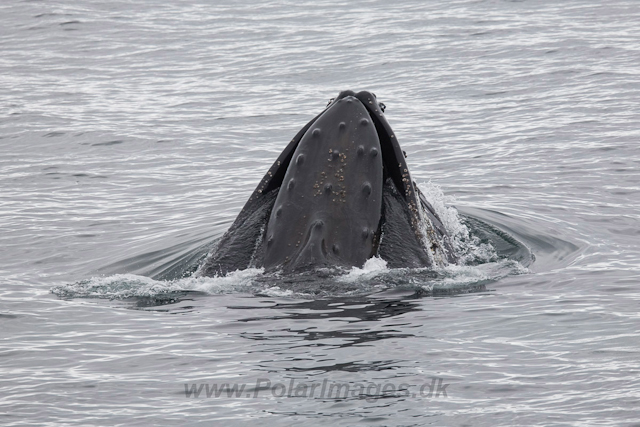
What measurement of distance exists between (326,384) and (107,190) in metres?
9.94

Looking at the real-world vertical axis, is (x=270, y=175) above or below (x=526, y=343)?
above

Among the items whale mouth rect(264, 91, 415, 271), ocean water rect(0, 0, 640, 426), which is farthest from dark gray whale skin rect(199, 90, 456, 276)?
ocean water rect(0, 0, 640, 426)

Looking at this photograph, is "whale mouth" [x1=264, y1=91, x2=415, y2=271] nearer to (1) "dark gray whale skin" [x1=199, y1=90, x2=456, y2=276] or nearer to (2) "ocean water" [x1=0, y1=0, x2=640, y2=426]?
(1) "dark gray whale skin" [x1=199, y1=90, x2=456, y2=276]

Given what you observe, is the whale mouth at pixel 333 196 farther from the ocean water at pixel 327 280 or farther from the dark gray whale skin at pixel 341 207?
the ocean water at pixel 327 280

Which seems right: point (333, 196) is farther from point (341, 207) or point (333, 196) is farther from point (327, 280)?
point (327, 280)

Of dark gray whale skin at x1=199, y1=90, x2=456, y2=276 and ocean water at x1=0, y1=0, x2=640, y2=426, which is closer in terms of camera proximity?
ocean water at x1=0, y1=0, x2=640, y2=426

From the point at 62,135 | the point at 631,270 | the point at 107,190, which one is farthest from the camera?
the point at 62,135

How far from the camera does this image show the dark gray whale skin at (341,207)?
A: 329 inches

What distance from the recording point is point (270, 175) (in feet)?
28.9

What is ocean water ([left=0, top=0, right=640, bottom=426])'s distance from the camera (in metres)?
6.82

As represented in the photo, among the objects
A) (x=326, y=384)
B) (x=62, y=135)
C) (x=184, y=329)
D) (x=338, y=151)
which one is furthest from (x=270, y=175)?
(x=62, y=135)

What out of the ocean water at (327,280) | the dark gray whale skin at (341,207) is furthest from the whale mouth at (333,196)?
the ocean water at (327,280)

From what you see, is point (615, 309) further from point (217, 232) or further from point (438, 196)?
point (217, 232)

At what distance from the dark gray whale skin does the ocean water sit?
0.67 ft
